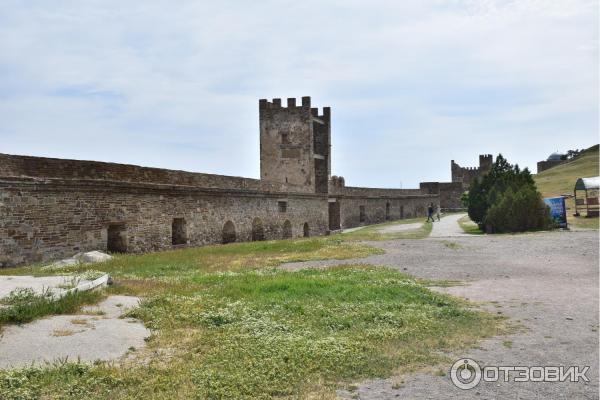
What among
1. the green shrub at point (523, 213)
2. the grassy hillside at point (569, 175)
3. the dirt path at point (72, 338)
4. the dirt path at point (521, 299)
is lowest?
the dirt path at point (521, 299)

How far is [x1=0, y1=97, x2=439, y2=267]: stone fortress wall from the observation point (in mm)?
14742

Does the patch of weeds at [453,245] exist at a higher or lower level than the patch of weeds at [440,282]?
higher

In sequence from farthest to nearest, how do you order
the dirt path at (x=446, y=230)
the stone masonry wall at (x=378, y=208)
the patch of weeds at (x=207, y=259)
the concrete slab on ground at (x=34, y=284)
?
the stone masonry wall at (x=378, y=208)
the dirt path at (x=446, y=230)
the patch of weeds at (x=207, y=259)
the concrete slab on ground at (x=34, y=284)

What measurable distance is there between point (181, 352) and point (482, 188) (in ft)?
103

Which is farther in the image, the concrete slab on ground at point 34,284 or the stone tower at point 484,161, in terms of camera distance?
the stone tower at point 484,161

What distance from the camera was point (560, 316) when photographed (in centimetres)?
861

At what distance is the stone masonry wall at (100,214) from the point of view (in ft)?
47.3

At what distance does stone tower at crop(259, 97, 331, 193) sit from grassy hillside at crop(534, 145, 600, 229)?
644 inches

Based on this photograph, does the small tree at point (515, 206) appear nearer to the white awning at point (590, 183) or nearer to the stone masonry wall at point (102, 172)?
the white awning at point (590, 183)

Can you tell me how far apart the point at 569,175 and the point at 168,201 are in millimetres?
54116

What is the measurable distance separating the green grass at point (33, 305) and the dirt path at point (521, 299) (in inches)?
174

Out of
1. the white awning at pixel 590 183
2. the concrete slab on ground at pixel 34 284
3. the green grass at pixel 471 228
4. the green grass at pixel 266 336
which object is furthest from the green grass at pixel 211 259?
the white awning at pixel 590 183

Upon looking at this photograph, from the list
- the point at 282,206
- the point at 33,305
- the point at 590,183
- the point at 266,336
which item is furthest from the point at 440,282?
the point at 590,183

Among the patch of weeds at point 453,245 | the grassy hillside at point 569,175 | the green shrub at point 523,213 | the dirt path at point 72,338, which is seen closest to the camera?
the dirt path at point 72,338
